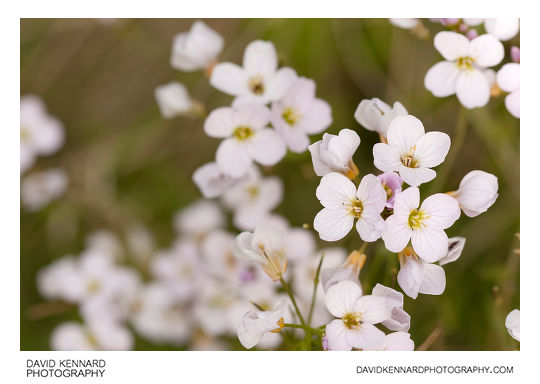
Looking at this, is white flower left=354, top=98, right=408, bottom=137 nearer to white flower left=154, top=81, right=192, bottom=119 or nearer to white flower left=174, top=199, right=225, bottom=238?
white flower left=154, top=81, right=192, bottom=119

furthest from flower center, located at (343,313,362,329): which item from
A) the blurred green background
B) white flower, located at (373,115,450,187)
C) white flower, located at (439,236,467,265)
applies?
the blurred green background

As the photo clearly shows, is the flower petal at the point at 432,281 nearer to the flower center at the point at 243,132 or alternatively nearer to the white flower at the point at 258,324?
the white flower at the point at 258,324

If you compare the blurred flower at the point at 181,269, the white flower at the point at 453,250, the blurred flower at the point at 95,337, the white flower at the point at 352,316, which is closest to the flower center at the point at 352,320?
the white flower at the point at 352,316

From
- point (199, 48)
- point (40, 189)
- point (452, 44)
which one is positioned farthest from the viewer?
point (40, 189)

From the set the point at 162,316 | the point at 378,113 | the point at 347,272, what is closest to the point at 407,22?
the point at 378,113

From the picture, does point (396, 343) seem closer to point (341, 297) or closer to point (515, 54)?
point (341, 297)
